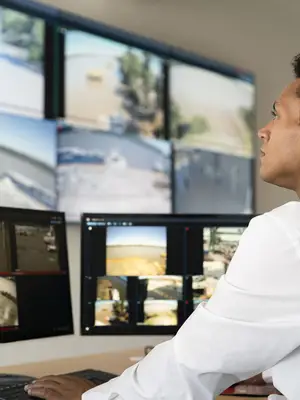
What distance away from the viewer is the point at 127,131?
214 centimetres

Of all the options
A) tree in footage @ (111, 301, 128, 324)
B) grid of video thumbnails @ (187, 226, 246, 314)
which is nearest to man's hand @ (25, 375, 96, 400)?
tree in footage @ (111, 301, 128, 324)

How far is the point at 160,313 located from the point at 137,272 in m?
0.12

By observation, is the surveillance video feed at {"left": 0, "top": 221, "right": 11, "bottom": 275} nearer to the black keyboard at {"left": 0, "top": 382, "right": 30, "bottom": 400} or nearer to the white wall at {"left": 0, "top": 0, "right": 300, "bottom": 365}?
the black keyboard at {"left": 0, "top": 382, "right": 30, "bottom": 400}

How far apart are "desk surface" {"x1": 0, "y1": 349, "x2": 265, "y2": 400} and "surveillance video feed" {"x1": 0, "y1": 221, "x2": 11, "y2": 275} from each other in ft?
0.89

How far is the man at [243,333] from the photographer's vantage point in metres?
0.83

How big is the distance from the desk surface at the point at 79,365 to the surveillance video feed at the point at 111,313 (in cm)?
12

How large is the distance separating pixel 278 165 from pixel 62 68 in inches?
48.3

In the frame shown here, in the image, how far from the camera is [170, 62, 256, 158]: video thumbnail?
232 centimetres

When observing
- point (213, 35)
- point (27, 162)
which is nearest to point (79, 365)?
point (27, 162)

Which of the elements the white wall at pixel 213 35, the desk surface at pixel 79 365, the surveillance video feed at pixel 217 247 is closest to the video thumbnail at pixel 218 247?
the surveillance video feed at pixel 217 247

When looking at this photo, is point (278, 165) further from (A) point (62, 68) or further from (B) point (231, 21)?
(B) point (231, 21)

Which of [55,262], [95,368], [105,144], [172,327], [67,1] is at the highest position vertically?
[67,1]

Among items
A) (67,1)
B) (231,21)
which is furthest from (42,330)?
(231,21)

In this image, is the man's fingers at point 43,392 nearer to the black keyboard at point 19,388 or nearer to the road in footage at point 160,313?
the black keyboard at point 19,388
